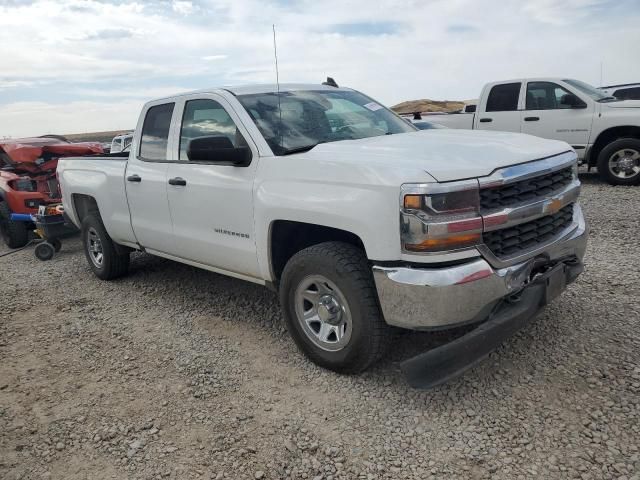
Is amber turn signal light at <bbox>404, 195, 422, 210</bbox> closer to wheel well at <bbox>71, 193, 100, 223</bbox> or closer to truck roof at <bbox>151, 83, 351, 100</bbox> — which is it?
truck roof at <bbox>151, 83, 351, 100</bbox>

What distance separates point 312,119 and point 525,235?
69.1 inches

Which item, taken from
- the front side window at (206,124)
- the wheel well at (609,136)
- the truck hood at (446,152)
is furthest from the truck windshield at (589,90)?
the front side window at (206,124)

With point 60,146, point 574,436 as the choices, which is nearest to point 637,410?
point 574,436

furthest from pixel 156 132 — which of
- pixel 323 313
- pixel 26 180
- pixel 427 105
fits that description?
pixel 427 105

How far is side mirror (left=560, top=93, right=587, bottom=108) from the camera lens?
9.15 metres

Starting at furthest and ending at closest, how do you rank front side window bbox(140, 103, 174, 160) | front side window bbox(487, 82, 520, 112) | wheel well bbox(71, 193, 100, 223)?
front side window bbox(487, 82, 520, 112) < wheel well bbox(71, 193, 100, 223) < front side window bbox(140, 103, 174, 160)

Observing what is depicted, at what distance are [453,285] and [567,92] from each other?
8.09 meters

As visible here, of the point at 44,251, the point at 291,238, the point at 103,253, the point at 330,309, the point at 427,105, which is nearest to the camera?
the point at 330,309

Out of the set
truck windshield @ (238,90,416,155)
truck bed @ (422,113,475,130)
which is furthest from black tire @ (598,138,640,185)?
truck windshield @ (238,90,416,155)

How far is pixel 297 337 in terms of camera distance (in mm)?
3557

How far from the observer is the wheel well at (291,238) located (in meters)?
3.44

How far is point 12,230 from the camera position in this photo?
8.02m

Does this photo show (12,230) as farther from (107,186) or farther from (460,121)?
(460,121)

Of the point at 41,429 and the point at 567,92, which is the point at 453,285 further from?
the point at 567,92
